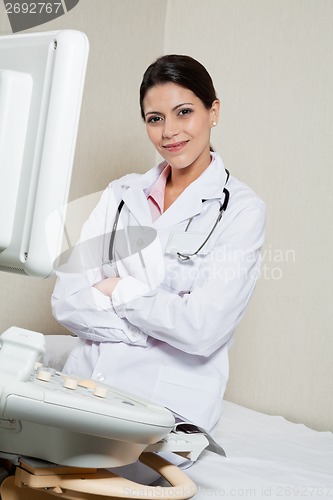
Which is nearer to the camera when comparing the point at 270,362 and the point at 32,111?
the point at 32,111

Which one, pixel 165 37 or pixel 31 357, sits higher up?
pixel 165 37

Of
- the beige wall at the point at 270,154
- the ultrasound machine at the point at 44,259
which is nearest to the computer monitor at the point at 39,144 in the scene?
the ultrasound machine at the point at 44,259

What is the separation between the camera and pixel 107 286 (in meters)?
1.74

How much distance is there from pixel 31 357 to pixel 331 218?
1.58m

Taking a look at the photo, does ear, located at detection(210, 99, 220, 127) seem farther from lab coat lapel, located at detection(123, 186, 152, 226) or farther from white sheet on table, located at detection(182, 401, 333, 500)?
white sheet on table, located at detection(182, 401, 333, 500)

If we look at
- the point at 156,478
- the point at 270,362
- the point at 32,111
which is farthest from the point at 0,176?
the point at 270,362

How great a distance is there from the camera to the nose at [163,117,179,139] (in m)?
1.92

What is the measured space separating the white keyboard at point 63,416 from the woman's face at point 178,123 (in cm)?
106

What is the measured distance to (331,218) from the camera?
2.28 meters

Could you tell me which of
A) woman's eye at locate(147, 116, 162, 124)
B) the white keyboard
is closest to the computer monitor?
the white keyboard

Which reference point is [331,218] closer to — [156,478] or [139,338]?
[139,338]

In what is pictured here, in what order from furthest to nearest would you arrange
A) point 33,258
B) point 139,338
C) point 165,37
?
1. point 165,37
2. point 139,338
3. point 33,258

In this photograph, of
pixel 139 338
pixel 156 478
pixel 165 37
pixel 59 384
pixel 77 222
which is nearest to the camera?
pixel 59 384

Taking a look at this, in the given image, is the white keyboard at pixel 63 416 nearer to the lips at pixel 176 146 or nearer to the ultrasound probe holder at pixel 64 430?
the ultrasound probe holder at pixel 64 430
